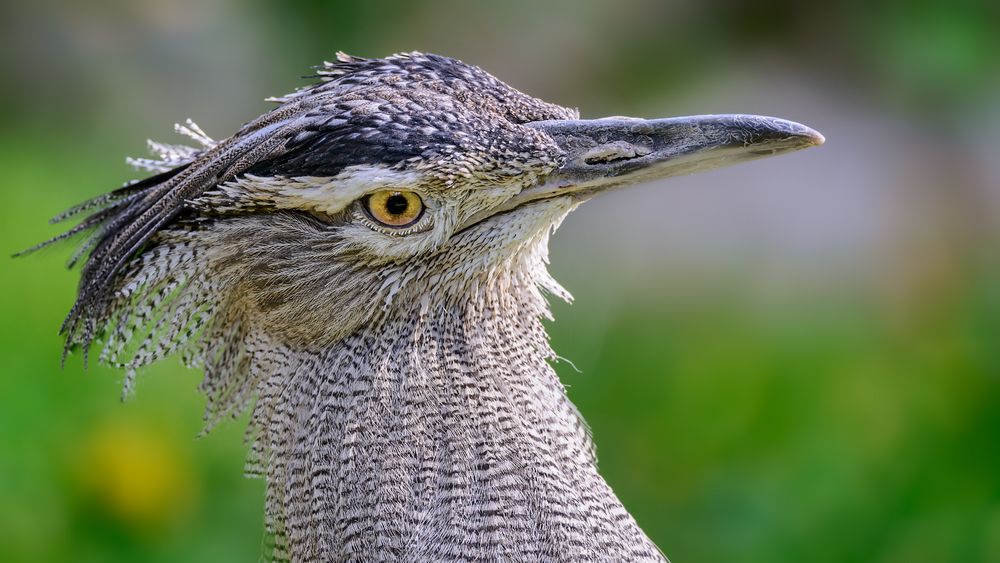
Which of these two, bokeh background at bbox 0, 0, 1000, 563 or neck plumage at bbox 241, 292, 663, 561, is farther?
bokeh background at bbox 0, 0, 1000, 563

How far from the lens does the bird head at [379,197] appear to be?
84.3 inches

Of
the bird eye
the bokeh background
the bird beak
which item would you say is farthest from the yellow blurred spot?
the bird beak

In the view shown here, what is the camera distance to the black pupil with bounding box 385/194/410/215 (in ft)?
7.08

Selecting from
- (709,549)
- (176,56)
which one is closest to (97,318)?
(709,549)

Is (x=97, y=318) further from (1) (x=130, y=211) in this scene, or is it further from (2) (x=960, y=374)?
(2) (x=960, y=374)

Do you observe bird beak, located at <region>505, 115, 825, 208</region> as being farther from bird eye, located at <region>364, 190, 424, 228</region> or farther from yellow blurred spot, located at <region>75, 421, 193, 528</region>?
yellow blurred spot, located at <region>75, 421, 193, 528</region>

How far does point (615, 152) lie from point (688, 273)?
3.71 metres

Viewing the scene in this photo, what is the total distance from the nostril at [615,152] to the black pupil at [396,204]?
0.37 m

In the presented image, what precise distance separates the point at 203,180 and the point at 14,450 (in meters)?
2.74

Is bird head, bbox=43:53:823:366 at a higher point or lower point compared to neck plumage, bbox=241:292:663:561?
higher

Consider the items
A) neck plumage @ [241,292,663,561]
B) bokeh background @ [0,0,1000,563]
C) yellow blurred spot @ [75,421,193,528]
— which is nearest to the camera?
neck plumage @ [241,292,663,561]

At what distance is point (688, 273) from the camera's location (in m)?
5.82

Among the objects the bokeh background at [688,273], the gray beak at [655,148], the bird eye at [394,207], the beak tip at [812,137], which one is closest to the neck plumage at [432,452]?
the bird eye at [394,207]

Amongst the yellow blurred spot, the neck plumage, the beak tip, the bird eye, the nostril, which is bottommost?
the yellow blurred spot
